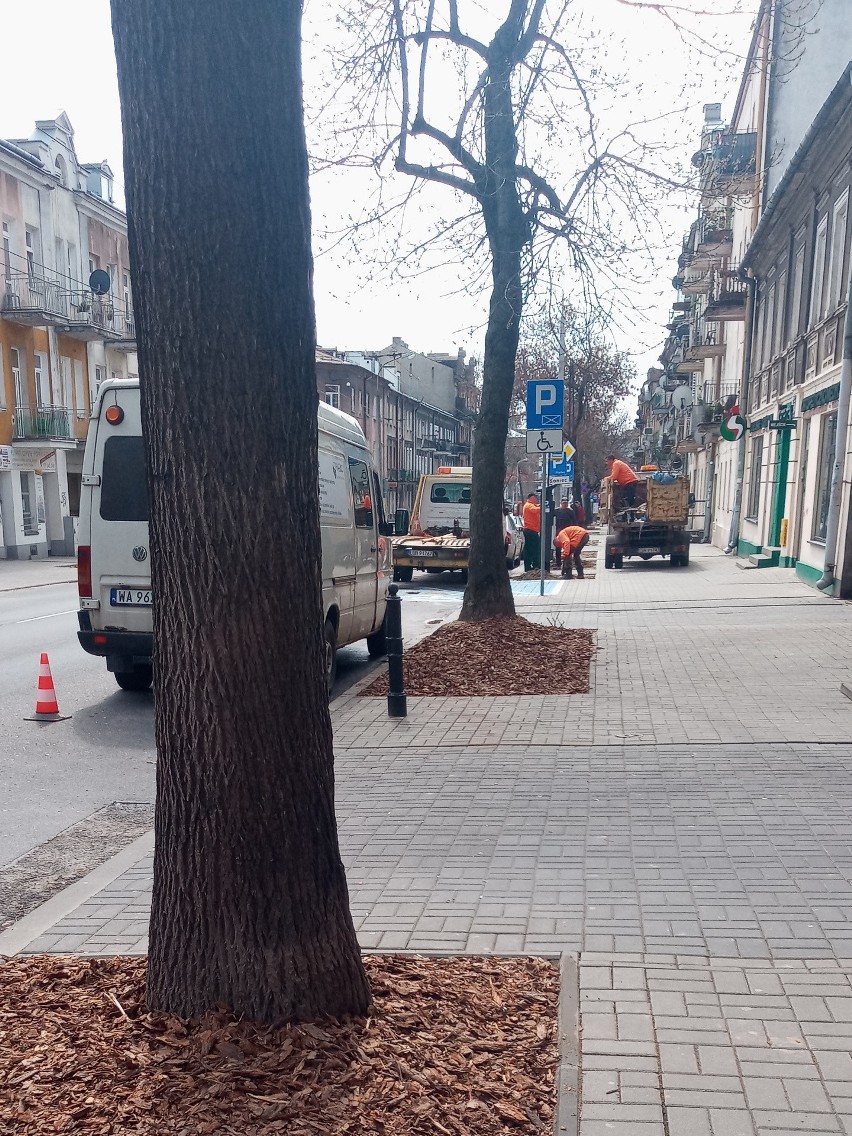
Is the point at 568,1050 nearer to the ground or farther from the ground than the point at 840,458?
nearer to the ground

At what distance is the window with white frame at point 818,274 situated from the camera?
18.2 m

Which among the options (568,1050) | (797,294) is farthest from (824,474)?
(568,1050)

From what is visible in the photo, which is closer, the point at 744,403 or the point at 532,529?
the point at 532,529

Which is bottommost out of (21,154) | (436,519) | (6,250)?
(436,519)

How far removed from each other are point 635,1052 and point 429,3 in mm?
9839

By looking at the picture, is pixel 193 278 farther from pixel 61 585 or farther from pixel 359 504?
pixel 61 585

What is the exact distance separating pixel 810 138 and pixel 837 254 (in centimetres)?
211

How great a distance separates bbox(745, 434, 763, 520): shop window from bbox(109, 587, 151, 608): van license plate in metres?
19.7

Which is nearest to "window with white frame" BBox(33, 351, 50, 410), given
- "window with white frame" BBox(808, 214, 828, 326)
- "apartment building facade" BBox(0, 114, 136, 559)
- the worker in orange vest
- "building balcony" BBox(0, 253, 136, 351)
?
"apartment building facade" BBox(0, 114, 136, 559)

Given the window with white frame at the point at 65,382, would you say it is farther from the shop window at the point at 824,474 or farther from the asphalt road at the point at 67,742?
the shop window at the point at 824,474

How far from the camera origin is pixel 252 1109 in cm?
232

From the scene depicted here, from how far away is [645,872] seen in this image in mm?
4211

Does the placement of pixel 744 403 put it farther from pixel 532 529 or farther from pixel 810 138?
pixel 810 138

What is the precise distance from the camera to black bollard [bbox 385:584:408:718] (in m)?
7.39
